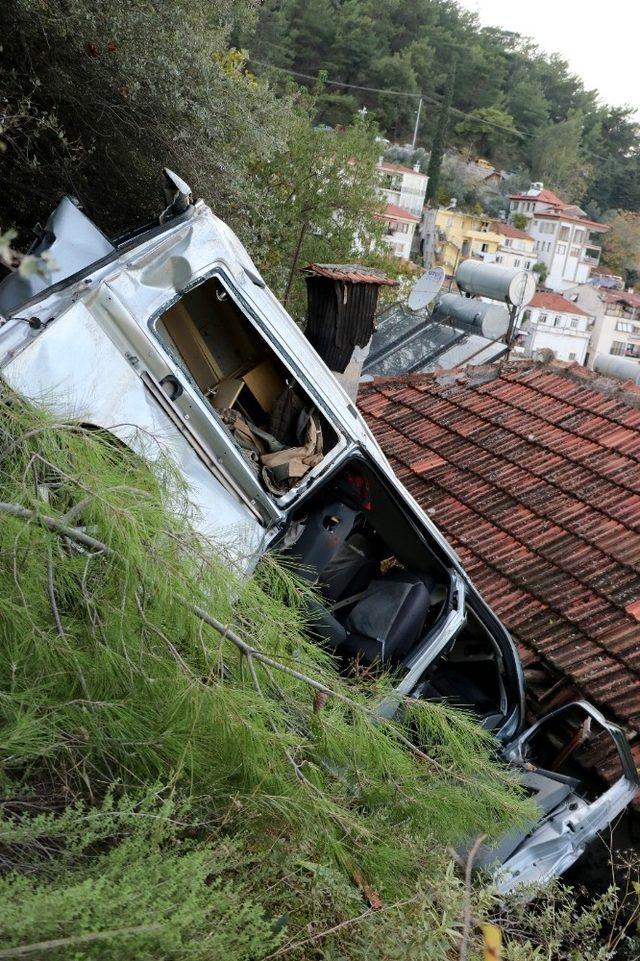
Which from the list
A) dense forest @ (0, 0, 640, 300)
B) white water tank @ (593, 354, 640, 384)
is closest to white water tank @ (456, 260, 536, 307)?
white water tank @ (593, 354, 640, 384)

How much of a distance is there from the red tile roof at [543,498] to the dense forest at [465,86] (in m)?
44.1

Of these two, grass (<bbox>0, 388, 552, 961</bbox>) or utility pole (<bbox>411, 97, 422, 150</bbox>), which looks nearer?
grass (<bbox>0, 388, 552, 961</bbox>)

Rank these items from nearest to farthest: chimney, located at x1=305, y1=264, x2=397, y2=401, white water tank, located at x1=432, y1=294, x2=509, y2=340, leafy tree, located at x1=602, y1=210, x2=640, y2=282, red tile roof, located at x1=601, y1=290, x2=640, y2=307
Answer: chimney, located at x1=305, y1=264, x2=397, y2=401, white water tank, located at x1=432, y1=294, x2=509, y2=340, red tile roof, located at x1=601, y1=290, x2=640, y2=307, leafy tree, located at x1=602, y1=210, x2=640, y2=282

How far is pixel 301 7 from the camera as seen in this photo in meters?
57.8

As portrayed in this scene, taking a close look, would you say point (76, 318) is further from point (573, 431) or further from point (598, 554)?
point (573, 431)

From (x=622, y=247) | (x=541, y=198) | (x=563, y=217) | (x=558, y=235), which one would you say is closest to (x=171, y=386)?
(x=563, y=217)

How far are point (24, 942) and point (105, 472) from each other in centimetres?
173

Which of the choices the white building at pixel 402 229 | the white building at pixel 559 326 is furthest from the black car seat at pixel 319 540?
the white building at pixel 402 229

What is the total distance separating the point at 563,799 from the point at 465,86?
81882 mm

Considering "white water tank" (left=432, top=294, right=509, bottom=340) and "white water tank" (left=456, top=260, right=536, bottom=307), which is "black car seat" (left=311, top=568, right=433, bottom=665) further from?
"white water tank" (left=456, top=260, right=536, bottom=307)

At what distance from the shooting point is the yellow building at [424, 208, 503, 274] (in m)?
55.5

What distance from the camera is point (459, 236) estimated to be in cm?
5906

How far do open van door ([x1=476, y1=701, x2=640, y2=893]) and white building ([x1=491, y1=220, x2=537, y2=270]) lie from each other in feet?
188

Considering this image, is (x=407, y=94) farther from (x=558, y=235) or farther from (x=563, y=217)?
(x=558, y=235)
